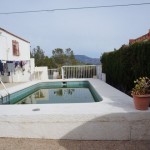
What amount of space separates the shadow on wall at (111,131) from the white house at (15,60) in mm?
11355

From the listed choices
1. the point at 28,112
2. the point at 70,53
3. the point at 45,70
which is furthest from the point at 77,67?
the point at 70,53

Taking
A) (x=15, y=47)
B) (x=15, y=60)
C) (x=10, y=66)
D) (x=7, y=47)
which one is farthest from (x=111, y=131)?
(x=15, y=47)

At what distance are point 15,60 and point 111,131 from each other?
14282 millimetres

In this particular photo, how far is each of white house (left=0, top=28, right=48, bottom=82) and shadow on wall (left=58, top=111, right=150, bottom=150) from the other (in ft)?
37.3

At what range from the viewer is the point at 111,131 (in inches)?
192

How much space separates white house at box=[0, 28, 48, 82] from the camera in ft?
52.2

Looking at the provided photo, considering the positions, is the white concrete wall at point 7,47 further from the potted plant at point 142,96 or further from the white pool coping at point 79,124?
the potted plant at point 142,96

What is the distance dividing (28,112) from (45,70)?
14.0 meters

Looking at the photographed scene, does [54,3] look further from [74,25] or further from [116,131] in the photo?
[116,131]

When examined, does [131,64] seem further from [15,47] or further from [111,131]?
[15,47]

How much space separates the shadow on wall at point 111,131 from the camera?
482cm

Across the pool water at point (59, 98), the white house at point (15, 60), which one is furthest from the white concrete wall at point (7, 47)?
the pool water at point (59, 98)

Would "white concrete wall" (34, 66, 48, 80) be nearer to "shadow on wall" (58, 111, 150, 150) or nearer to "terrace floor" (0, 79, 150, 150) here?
"terrace floor" (0, 79, 150, 150)

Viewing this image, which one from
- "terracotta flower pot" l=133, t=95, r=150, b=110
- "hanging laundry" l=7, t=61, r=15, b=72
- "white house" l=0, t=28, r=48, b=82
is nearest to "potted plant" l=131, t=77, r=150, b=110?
"terracotta flower pot" l=133, t=95, r=150, b=110
